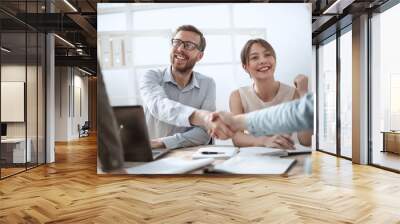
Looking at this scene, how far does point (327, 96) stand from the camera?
1015cm

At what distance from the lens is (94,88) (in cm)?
2152

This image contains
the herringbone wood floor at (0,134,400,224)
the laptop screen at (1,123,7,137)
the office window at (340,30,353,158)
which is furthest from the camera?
the office window at (340,30,353,158)

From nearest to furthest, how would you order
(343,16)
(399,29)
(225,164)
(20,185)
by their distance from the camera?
1. (20,185)
2. (225,164)
3. (399,29)
4. (343,16)

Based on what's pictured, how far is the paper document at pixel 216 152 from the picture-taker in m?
6.09

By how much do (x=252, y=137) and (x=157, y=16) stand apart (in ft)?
7.77

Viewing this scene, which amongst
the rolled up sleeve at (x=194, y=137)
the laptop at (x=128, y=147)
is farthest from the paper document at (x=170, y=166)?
the rolled up sleeve at (x=194, y=137)

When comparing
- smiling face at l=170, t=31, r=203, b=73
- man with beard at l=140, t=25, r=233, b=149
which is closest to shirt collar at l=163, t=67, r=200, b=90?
man with beard at l=140, t=25, r=233, b=149

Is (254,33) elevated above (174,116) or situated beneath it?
elevated above

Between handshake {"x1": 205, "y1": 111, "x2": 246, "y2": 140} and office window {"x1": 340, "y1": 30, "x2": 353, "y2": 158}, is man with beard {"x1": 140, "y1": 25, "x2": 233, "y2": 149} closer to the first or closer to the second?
handshake {"x1": 205, "y1": 111, "x2": 246, "y2": 140}

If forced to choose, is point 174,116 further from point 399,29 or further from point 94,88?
point 94,88

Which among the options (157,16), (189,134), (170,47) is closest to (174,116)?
(189,134)

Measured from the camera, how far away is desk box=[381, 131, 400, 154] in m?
6.81

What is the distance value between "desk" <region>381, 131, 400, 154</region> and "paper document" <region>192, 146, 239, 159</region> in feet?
9.44

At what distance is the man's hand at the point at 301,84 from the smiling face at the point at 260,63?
1.28 feet
